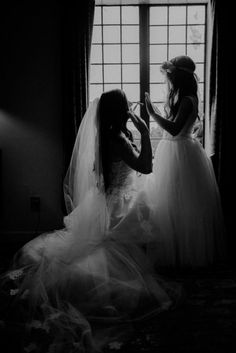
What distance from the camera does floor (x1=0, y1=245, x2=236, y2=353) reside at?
183cm

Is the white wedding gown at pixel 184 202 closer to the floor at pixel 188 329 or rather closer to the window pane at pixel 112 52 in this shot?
the floor at pixel 188 329

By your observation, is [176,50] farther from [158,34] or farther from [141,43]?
[141,43]

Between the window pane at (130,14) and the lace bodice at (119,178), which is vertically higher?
the window pane at (130,14)

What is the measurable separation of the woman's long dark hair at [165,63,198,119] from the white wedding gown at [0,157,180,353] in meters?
0.81

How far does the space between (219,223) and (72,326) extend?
1.67 metres

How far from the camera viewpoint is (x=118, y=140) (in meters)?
2.44

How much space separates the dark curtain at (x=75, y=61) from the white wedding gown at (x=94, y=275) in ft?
4.00

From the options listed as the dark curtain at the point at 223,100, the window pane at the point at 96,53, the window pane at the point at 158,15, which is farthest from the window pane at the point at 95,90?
the dark curtain at the point at 223,100

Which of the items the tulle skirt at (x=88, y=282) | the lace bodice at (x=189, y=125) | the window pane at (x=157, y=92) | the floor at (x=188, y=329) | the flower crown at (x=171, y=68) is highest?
the flower crown at (x=171, y=68)

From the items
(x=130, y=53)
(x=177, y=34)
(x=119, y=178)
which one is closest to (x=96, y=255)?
(x=119, y=178)

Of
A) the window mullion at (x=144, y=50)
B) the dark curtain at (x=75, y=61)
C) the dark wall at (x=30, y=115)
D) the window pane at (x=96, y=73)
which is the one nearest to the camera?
the dark curtain at (x=75, y=61)

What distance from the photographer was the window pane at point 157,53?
3.95 metres

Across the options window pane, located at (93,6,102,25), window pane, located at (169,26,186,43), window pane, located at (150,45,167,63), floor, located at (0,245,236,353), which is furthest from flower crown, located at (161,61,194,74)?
floor, located at (0,245,236,353)

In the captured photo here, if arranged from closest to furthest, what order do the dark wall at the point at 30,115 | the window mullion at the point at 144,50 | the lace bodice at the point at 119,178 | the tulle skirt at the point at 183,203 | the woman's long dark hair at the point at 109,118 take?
the woman's long dark hair at the point at 109,118
the lace bodice at the point at 119,178
the tulle skirt at the point at 183,203
the dark wall at the point at 30,115
the window mullion at the point at 144,50
